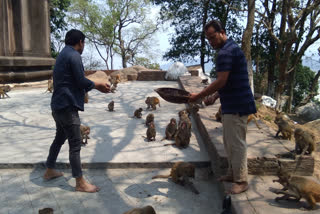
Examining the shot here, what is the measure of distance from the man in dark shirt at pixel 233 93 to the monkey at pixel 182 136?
1.71 metres

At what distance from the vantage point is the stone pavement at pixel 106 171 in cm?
347

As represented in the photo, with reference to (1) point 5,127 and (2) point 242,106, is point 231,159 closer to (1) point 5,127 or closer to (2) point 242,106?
(2) point 242,106

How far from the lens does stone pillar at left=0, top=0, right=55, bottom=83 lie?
12.6 m

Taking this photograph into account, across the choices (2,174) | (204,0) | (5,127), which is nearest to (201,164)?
(2,174)

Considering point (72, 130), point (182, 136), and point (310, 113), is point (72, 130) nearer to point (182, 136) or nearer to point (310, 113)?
point (182, 136)

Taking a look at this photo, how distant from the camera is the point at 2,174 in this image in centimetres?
423

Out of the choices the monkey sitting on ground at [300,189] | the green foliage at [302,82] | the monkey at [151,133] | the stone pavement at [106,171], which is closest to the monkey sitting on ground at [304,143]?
the monkey sitting on ground at [300,189]

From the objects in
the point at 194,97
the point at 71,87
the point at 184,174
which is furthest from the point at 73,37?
the point at 184,174

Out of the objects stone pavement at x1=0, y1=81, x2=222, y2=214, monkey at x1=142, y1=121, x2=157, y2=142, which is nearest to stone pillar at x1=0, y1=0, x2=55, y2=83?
stone pavement at x1=0, y1=81, x2=222, y2=214

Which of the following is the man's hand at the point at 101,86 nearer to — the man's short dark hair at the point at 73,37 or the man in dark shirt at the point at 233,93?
the man's short dark hair at the point at 73,37

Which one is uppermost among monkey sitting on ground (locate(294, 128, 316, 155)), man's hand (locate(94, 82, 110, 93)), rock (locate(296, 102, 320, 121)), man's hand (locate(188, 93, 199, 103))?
man's hand (locate(94, 82, 110, 93))

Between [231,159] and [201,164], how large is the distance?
4.13ft

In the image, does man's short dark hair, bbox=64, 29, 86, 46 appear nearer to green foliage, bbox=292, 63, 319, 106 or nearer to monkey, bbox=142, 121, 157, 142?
monkey, bbox=142, 121, 157, 142

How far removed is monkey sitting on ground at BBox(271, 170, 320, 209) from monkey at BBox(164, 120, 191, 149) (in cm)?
208
